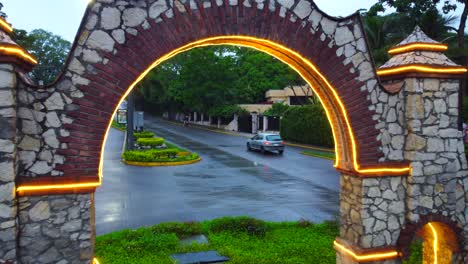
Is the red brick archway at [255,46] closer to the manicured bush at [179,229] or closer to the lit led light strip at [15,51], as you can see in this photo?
the lit led light strip at [15,51]

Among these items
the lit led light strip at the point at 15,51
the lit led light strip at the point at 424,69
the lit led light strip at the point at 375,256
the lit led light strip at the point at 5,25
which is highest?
the lit led light strip at the point at 5,25

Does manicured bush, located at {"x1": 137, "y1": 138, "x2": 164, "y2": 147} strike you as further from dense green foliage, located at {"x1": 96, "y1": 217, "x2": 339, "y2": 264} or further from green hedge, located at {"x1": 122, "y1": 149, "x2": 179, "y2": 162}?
dense green foliage, located at {"x1": 96, "y1": 217, "x2": 339, "y2": 264}

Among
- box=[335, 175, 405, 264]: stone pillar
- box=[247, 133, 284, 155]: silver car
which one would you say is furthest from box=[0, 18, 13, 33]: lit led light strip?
box=[247, 133, 284, 155]: silver car

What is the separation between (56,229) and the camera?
4984mm

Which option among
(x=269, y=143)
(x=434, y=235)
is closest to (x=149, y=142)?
(x=269, y=143)

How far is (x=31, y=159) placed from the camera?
489 centimetres

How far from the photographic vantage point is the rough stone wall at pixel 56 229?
488 centimetres

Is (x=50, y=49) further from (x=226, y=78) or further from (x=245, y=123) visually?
(x=245, y=123)

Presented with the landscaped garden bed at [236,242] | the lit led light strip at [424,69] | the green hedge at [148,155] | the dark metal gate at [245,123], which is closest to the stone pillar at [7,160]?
the landscaped garden bed at [236,242]

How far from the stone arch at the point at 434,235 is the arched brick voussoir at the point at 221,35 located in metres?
1.33

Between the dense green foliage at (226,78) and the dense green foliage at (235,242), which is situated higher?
the dense green foliage at (226,78)

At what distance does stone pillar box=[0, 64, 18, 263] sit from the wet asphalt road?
5.66 metres

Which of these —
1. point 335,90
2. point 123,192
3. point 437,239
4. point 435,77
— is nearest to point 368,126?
point 335,90

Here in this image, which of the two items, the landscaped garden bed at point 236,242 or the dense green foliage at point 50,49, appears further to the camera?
the dense green foliage at point 50,49
